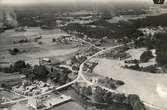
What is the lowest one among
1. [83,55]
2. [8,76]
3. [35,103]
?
[35,103]

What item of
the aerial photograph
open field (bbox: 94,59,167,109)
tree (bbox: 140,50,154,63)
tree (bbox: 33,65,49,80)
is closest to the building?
the aerial photograph

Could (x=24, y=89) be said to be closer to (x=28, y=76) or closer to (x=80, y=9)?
(x=28, y=76)

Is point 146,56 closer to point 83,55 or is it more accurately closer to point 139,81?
point 139,81

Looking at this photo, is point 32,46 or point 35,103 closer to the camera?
point 35,103

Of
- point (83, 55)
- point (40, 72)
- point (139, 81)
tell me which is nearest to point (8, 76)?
point (40, 72)

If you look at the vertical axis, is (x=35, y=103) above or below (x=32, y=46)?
below

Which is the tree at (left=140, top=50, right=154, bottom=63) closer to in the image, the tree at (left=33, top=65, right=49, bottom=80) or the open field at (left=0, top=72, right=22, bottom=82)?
the tree at (left=33, top=65, right=49, bottom=80)

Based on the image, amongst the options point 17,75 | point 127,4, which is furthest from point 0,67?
point 127,4
